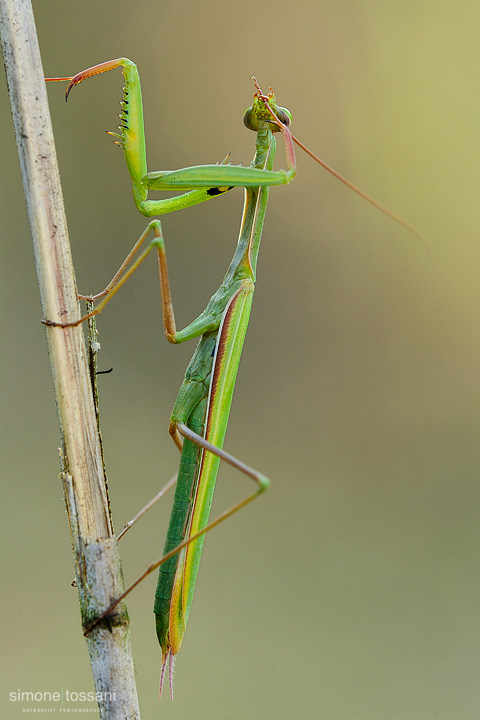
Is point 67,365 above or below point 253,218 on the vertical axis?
below

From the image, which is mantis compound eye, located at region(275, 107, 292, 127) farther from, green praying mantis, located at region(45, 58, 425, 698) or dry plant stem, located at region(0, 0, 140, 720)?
dry plant stem, located at region(0, 0, 140, 720)

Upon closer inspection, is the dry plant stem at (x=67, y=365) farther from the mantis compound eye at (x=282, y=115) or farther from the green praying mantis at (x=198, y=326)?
the mantis compound eye at (x=282, y=115)

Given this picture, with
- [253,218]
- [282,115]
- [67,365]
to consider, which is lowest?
[67,365]

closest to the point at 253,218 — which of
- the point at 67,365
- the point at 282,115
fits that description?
the point at 282,115

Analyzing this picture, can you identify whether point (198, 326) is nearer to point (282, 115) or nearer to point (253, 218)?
point (253, 218)

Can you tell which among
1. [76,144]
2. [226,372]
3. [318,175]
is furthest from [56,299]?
[318,175]

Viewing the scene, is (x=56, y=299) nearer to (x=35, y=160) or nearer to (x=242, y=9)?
(x=35, y=160)

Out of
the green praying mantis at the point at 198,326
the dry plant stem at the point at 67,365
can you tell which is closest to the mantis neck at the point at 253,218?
the green praying mantis at the point at 198,326
